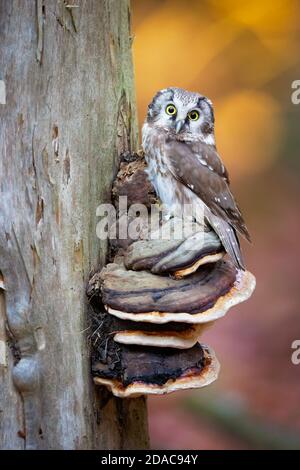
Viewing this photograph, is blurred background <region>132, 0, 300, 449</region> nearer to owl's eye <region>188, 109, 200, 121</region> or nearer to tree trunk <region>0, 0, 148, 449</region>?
owl's eye <region>188, 109, 200, 121</region>

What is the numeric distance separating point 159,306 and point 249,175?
2184 mm

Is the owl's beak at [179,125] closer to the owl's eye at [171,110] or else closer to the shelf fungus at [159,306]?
the owl's eye at [171,110]

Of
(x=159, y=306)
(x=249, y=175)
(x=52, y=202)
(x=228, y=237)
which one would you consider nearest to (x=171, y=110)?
(x=228, y=237)

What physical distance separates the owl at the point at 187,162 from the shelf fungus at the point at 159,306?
19 cm

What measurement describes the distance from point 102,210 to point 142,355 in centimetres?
56

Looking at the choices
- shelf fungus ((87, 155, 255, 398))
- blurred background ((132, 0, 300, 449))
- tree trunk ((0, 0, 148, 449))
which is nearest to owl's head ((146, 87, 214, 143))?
tree trunk ((0, 0, 148, 449))

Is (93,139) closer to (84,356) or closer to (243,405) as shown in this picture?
(84,356)

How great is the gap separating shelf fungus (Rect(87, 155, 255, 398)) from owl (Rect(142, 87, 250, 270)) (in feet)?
0.62

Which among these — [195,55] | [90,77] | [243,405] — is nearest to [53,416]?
[90,77]

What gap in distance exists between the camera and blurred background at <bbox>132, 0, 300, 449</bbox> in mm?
4219

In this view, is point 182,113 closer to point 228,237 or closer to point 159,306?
point 228,237

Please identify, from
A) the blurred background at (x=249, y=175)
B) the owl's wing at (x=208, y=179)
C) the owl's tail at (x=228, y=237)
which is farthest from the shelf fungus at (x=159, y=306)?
the blurred background at (x=249, y=175)

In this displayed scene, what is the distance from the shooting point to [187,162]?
2975 millimetres

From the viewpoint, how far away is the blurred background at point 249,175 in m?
4.22
